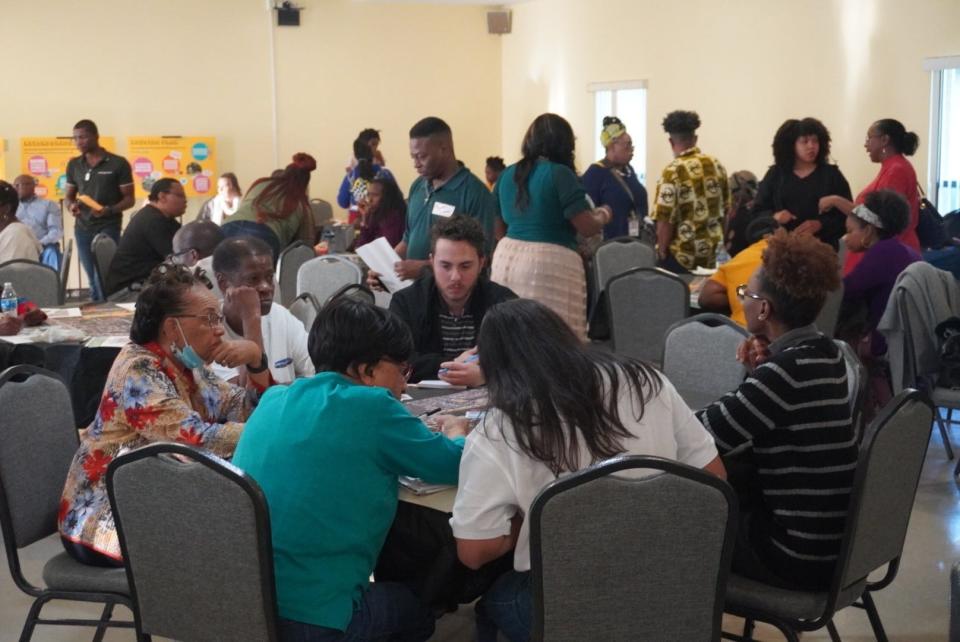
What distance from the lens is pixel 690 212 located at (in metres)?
6.71

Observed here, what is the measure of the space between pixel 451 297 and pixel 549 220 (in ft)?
4.95

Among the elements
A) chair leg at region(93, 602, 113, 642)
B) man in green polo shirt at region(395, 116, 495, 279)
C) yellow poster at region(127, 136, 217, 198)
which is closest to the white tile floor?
chair leg at region(93, 602, 113, 642)

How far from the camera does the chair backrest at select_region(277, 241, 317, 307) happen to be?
21.1ft

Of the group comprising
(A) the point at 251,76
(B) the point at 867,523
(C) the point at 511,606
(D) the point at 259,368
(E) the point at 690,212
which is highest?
(A) the point at 251,76

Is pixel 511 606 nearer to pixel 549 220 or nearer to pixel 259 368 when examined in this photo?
pixel 259 368

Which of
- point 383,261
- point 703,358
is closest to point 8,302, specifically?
point 383,261

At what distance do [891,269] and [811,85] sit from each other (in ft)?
12.9

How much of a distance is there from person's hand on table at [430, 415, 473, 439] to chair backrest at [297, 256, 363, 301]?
8.37 feet

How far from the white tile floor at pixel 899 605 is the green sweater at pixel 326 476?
45.7 inches

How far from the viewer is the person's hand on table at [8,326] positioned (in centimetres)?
451

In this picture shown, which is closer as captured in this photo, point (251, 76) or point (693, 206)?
point (693, 206)

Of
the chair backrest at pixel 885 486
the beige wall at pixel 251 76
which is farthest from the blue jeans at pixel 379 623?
the beige wall at pixel 251 76

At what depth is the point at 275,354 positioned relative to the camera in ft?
11.9

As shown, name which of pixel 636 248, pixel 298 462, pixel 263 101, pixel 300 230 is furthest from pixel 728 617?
pixel 263 101
